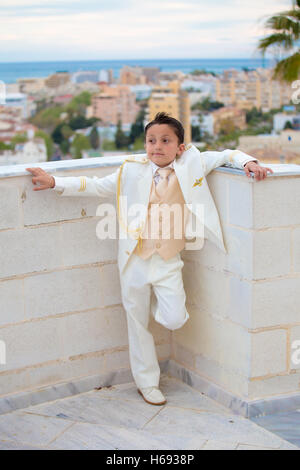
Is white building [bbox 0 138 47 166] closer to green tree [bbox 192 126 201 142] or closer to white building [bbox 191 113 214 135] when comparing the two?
green tree [bbox 192 126 201 142]

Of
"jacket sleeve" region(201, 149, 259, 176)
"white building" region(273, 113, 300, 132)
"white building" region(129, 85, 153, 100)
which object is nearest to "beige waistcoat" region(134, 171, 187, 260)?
"jacket sleeve" region(201, 149, 259, 176)

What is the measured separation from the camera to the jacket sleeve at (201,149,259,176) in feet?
8.83

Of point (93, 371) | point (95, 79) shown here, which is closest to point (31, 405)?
point (93, 371)

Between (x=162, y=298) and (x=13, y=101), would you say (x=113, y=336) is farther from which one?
(x=13, y=101)

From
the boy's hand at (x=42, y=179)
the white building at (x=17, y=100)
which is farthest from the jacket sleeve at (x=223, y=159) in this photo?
the white building at (x=17, y=100)

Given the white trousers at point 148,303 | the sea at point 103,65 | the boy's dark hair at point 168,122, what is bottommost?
the white trousers at point 148,303

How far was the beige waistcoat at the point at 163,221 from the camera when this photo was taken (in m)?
2.80

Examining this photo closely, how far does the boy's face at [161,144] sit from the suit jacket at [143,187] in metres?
0.04

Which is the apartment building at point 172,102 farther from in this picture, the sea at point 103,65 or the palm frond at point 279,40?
the palm frond at point 279,40

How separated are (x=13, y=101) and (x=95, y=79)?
1093cm

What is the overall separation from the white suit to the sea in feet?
239

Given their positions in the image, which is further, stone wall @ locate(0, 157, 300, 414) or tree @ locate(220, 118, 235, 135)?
tree @ locate(220, 118, 235, 135)

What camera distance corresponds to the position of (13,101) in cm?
6888

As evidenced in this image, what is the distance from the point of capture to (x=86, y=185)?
2805mm
